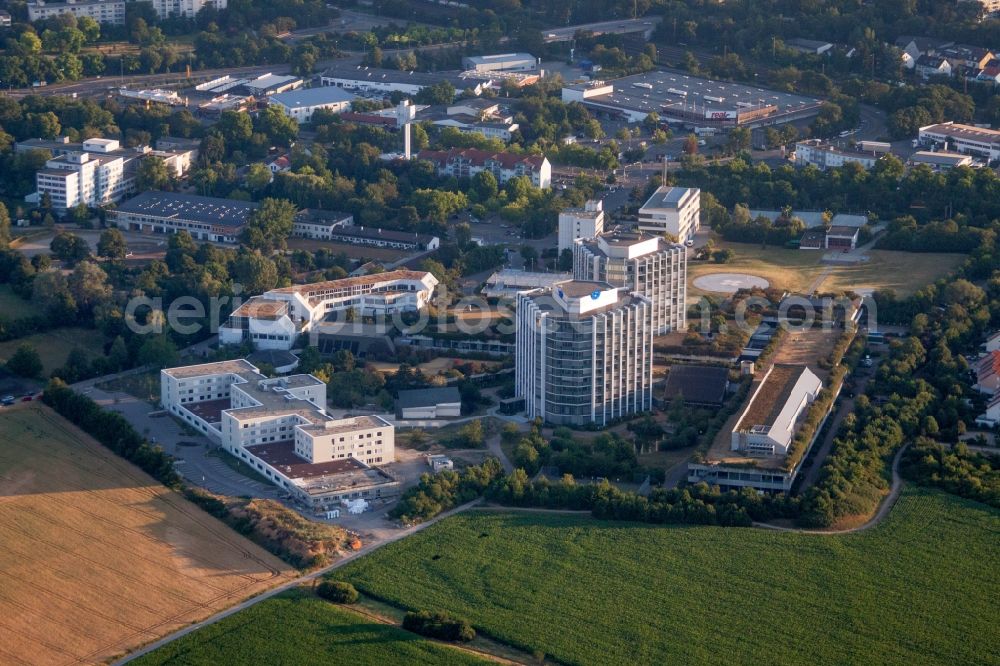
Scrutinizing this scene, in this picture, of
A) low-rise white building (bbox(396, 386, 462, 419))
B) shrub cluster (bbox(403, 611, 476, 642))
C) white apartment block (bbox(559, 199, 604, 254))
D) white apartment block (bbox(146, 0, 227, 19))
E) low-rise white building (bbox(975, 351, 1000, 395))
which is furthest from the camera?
white apartment block (bbox(146, 0, 227, 19))

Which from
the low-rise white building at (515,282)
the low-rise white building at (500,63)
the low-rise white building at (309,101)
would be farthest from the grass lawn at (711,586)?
the low-rise white building at (500,63)

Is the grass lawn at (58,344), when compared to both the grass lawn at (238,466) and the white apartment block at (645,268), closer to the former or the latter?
the grass lawn at (238,466)

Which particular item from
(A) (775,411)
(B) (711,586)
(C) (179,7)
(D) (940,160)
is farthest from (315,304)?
(C) (179,7)

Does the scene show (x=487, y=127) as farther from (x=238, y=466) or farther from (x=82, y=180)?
(x=238, y=466)

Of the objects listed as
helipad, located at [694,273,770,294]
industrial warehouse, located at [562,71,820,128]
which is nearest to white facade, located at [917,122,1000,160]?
industrial warehouse, located at [562,71,820,128]

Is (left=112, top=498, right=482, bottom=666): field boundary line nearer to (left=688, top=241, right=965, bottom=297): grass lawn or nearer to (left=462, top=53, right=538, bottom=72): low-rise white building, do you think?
(left=688, top=241, right=965, bottom=297): grass lawn

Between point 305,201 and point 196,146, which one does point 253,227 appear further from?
point 196,146
